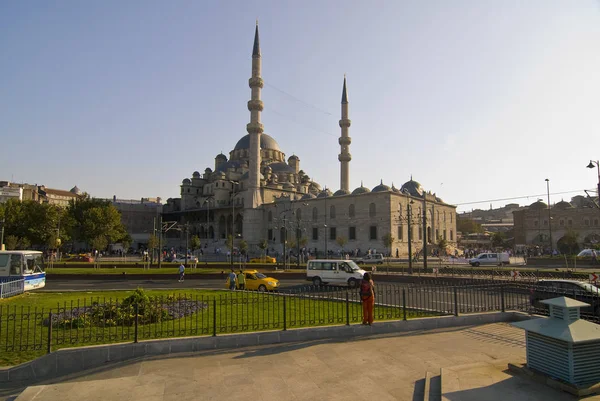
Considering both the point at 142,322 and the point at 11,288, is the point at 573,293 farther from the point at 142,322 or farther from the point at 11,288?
the point at 11,288

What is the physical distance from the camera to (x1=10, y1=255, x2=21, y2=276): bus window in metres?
15.1

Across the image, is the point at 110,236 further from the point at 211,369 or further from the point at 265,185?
the point at 211,369

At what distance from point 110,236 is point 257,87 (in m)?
24.5

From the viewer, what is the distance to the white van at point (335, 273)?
17953 mm

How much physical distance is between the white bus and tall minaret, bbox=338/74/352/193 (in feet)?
138

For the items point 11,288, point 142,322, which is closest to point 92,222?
point 11,288

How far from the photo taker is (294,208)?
55.9 m

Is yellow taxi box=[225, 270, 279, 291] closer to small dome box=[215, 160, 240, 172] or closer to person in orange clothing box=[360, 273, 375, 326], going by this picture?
person in orange clothing box=[360, 273, 375, 326]

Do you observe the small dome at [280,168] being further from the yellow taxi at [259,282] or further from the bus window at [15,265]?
the bus window at [15,265]

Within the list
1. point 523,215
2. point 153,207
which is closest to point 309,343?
point 523,215

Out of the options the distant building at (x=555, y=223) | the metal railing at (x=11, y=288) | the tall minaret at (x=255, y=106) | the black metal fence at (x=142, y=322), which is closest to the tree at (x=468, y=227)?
the distant building at (x=555, y=223)

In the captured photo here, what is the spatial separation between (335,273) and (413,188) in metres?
42.3

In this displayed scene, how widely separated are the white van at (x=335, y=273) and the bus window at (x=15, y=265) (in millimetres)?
11958

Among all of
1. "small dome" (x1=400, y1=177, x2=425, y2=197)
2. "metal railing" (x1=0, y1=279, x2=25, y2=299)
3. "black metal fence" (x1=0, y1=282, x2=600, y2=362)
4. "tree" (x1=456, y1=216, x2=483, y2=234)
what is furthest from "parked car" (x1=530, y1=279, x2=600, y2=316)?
"tree" (x1=456, y1=216, x2=483, y2=234)
